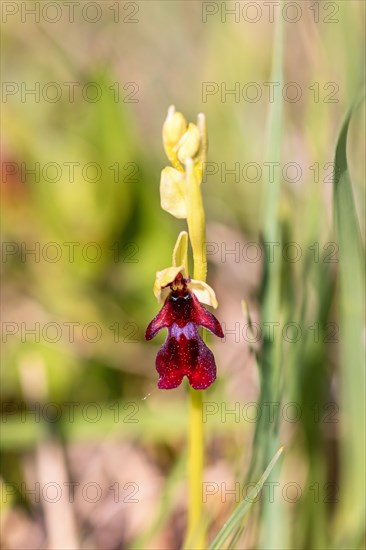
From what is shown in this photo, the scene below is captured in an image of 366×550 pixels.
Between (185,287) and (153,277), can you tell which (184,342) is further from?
(153,277)

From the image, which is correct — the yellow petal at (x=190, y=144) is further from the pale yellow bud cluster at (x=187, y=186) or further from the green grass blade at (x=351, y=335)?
the green grass blade at (x=351, y=335)

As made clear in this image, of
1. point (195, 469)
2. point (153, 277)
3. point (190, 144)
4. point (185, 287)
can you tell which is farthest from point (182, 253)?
point (153, 277)

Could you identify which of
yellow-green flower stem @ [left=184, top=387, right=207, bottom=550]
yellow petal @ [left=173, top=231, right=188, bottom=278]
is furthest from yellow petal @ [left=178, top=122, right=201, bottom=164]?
yellow-green flower stem @ [left=184, top=387, right=207, bottom=550]

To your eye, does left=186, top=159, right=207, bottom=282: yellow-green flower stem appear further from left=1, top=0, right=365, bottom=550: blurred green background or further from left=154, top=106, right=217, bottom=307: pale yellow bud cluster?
left=1, top=0, right=365, bottom=550: blurred green background

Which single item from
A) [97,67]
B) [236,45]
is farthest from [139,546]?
[236,45]

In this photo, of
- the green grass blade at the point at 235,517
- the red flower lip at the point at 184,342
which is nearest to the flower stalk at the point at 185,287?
the red flower lip at the point at 184,342

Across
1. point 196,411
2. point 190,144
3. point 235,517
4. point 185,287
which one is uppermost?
point 190,144
